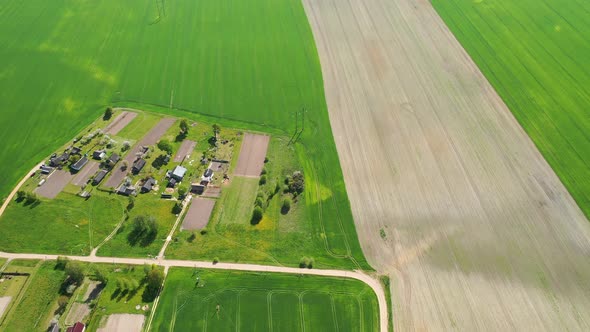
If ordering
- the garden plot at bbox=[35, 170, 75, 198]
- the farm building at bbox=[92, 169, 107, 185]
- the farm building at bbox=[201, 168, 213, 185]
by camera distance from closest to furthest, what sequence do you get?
the garden plot at bbox=[35, 170, 75, 198], the farm building at bbox=[92, 169, 107, 185], the farm building at bbox=[201, 168, 213, 185]

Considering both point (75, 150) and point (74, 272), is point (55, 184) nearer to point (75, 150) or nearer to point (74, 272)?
point (75, 150)

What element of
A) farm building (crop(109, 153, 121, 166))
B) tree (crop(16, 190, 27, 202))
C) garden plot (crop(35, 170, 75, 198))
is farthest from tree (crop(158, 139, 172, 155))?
tree (crop(16, 190, 27, 202))

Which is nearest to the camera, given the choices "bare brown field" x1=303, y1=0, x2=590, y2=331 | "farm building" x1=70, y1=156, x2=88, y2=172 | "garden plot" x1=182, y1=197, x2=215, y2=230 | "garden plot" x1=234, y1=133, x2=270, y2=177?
"bare brown field" x1=303, y1=0, x2=590, y2=331

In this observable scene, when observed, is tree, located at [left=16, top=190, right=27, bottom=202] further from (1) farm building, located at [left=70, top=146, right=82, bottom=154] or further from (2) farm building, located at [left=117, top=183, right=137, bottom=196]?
(2) farm building, located at [left=117, top=183, right=137, bottom=196]

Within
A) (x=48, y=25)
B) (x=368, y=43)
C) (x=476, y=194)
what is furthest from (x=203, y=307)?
(x=48, y=25)

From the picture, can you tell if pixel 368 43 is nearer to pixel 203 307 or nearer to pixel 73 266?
pixel 203 307

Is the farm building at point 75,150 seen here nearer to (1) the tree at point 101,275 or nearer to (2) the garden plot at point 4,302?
(1) the tree at point 101,275

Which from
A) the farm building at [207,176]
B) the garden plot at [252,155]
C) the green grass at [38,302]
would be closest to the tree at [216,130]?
the garden plot at [252,155]
